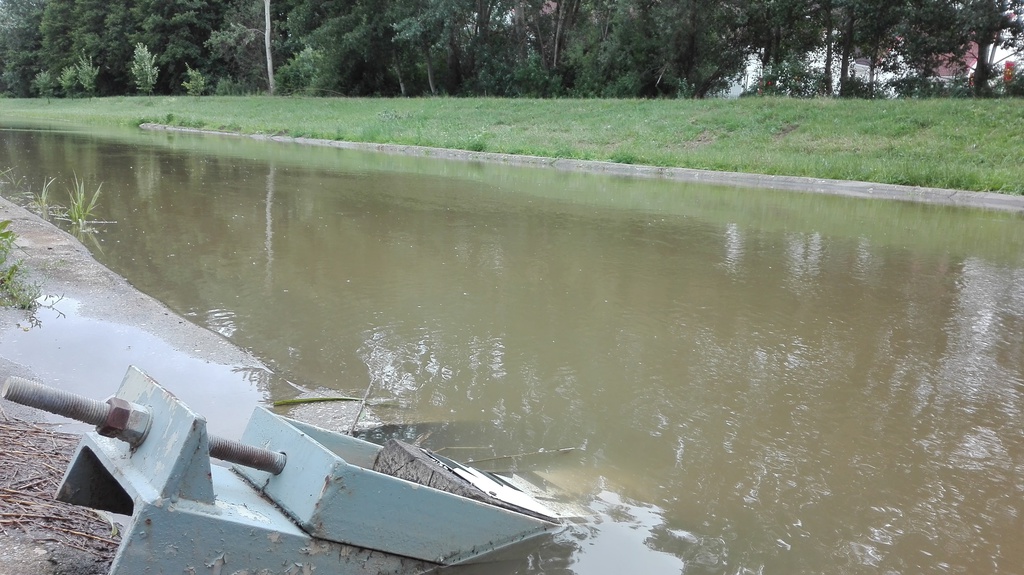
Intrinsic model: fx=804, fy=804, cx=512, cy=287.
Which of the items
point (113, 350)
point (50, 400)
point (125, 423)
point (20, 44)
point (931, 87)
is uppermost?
point (20, 44)

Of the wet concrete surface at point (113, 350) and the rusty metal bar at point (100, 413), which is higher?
the rusty metal bar at point (100, 413)

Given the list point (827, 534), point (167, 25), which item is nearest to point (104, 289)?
point (827, 534)

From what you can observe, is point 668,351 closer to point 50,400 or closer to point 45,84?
point 50,400

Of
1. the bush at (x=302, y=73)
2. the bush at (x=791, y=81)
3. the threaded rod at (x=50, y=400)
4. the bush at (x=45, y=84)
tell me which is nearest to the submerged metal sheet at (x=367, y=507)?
the threaded rod at (x=50, y=400)

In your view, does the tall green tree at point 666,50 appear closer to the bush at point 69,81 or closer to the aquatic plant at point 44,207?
the aquatic plant at point 44,207

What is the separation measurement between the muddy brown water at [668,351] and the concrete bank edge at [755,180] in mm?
2474

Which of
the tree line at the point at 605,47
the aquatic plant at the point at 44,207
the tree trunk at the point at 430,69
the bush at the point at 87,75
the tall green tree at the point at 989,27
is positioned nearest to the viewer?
the aquatic plant at the point at 44,207

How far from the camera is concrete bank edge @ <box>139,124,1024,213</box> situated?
1436 cm

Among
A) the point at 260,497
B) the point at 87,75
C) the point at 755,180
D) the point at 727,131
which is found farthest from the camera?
the point at 87,75

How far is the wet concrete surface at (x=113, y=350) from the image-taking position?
4.54 metres

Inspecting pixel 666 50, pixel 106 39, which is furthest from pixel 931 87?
pixel 106 39

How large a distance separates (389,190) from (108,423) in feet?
38.1

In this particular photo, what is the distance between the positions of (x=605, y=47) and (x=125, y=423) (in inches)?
1383

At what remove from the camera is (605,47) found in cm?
3538
